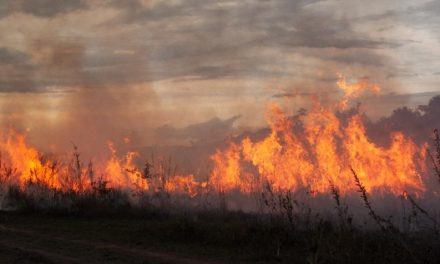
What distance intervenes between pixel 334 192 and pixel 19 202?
51.6ft

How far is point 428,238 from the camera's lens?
1114 centimetres

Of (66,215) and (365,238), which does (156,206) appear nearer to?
(66,215)

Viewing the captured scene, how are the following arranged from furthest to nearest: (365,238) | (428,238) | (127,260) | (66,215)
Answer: (66,215) < (365,238) < (127,260) < (428,238)

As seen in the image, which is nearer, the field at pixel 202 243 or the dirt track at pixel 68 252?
the field at pixel 202 243

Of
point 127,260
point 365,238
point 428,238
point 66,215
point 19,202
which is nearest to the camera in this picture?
point 428,238

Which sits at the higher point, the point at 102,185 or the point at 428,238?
the point at 102,185

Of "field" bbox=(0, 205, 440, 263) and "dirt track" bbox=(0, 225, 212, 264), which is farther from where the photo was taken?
"dirt track" bbox=(0, 225, 212, 264)

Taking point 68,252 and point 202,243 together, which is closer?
point 68,252

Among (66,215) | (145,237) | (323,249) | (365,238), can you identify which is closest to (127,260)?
(145,237)

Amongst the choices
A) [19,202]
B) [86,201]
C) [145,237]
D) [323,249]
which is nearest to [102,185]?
[86,201]

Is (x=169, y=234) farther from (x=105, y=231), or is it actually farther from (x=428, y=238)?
(x=428, y=238)

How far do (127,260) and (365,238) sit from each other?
613 cm

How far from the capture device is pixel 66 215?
21.1m

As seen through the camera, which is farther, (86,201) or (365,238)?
(86,201)
